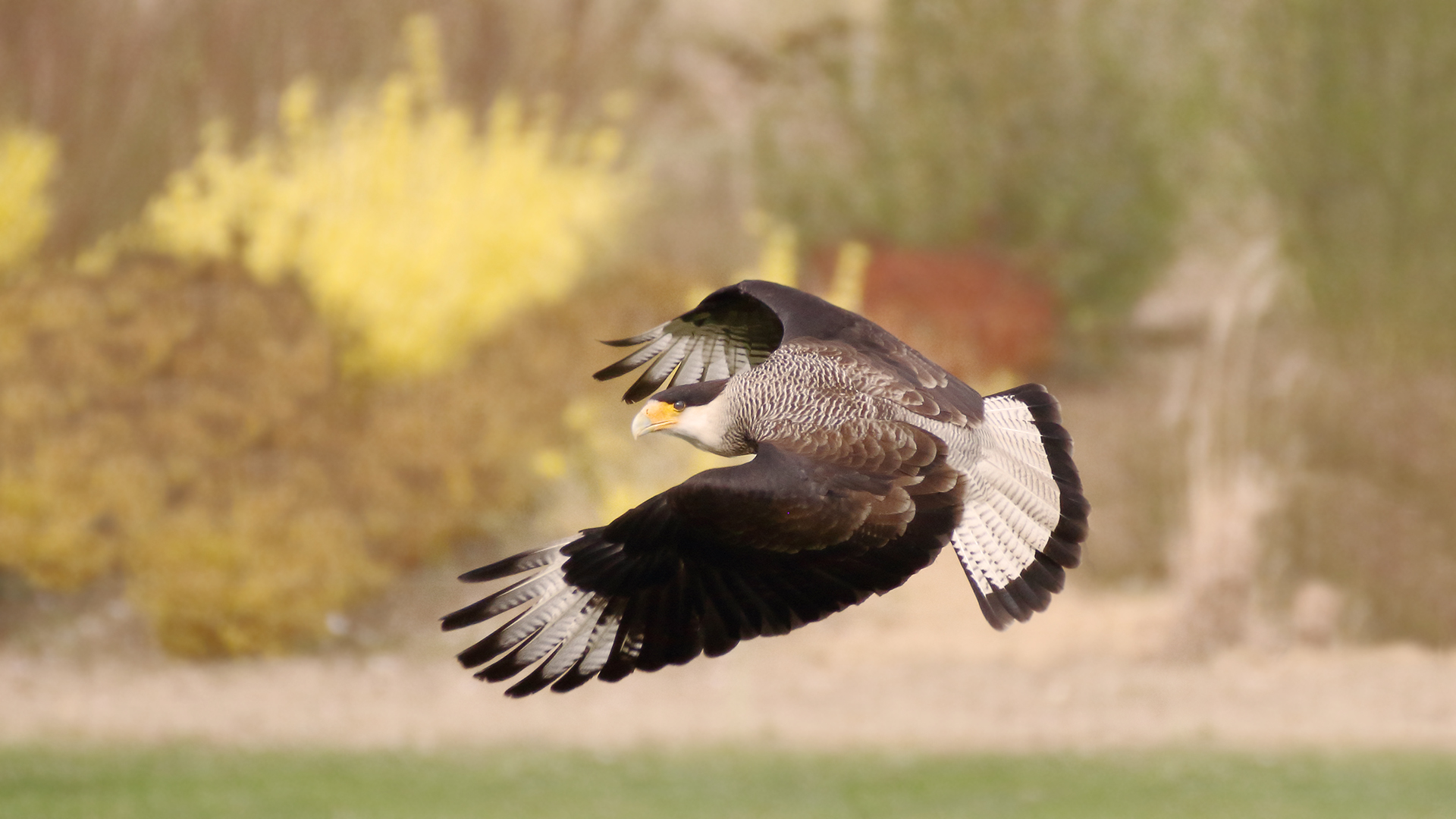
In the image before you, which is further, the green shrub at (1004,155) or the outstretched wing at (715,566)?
the green shrub at (1004,155)

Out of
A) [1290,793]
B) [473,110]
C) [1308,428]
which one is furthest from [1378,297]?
[473,110]

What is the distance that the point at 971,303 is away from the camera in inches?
501

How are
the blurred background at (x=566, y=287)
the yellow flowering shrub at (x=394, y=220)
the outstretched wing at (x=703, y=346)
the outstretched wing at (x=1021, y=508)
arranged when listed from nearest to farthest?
the outstretched wing at (x=1021, y=508), the outstretched wing at (x=703, y=346), the blurred background at (x=566, y=287), the yellow flowering shrub at (x=394, y=220)

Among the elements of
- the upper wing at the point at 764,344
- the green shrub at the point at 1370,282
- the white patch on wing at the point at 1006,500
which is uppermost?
the green shrub at the point at 1370,282

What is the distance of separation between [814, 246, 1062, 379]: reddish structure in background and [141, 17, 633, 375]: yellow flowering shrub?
Answer: 255cm

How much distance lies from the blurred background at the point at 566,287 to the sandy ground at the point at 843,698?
0.90ft

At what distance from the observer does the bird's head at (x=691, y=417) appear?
362 cm

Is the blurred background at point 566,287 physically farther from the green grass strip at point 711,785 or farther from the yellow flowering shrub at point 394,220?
the green grass strip at point 711,785

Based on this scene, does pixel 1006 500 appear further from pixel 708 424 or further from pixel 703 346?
pixel 703 346

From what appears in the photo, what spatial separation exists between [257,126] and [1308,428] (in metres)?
6.94

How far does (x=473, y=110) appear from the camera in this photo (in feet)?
38.4

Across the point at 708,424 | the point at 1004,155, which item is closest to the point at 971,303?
the point at 1004,155

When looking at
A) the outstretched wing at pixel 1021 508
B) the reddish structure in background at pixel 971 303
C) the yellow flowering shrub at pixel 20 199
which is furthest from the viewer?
the reddish structure in background at pixel 971 303

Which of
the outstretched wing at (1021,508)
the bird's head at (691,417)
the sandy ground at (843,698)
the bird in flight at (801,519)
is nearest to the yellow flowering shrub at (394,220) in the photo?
the sandy ground at (843,698)
